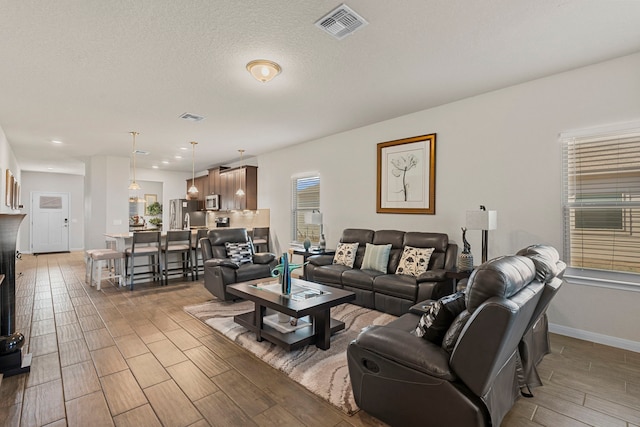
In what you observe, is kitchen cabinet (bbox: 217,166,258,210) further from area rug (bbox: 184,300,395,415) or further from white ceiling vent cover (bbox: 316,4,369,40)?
white ceiling vent cover (bbox: 316,4,369,40)

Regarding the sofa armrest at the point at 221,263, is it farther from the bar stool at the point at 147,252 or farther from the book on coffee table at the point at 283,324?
the bar stool at the point at 147,252

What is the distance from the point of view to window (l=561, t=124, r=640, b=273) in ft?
9.97

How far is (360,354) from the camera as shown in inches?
80.1

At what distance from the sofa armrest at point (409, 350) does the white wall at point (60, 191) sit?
41.4ft

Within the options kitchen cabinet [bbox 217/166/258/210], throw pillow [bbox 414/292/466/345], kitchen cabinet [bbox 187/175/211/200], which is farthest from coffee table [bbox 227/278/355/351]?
kitchen cabinet [bbox 187/175/211/200]

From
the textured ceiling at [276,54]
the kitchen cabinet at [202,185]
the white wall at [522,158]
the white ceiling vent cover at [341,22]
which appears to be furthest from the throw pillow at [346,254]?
the kitchen cabinet at [202,185]

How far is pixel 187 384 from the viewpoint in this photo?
8.02 ft

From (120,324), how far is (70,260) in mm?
6942

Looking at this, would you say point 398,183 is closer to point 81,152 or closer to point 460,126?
point 460,126

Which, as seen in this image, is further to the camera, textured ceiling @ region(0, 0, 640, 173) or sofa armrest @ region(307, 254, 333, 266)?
sofa armrest @ region(307, 254, 333, 266)

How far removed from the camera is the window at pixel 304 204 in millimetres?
6449

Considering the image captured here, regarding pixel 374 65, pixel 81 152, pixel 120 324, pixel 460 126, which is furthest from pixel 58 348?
pixel 81 152

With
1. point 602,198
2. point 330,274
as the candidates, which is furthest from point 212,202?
point 602,198

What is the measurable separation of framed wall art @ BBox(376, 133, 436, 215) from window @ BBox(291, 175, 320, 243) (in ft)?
5.45
